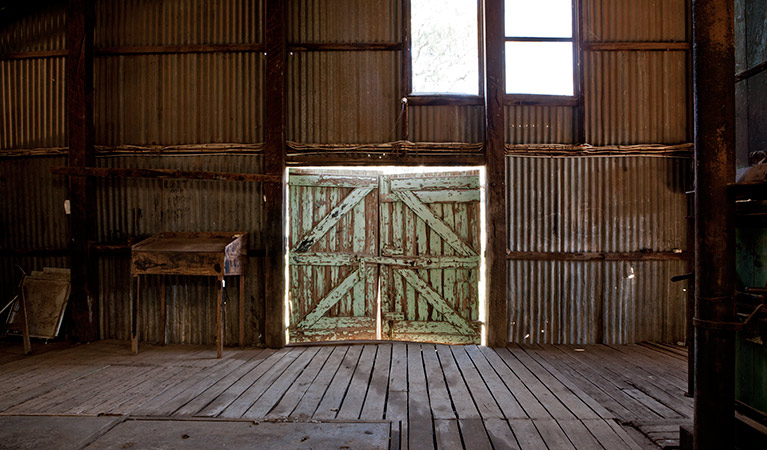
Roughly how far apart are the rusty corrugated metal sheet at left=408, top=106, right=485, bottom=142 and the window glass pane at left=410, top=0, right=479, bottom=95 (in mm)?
305

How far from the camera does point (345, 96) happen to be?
6.05 metres

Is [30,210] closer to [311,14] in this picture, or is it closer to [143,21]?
[143,21]

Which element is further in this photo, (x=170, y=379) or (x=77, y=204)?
(x=77, y=204)

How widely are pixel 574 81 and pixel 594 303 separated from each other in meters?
3.52

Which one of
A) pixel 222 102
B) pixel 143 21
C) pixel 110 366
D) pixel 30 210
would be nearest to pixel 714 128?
pixel 222 102

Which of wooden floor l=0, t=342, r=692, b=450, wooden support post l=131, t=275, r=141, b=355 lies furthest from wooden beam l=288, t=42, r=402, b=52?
wooden floor l=0, t=342, r=692, b=450

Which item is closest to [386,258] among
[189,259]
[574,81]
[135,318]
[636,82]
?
[189,259]

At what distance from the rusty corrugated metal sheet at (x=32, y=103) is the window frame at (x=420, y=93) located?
560 cm

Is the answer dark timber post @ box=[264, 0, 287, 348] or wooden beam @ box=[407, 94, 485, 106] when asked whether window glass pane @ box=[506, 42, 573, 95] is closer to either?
wooden beam @ box=[407, 94, 485, 106]

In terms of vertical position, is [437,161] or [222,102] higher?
[222,102]

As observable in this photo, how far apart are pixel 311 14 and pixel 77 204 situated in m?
4.72

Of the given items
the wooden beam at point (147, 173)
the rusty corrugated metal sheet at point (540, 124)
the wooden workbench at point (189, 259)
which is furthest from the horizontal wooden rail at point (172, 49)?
the rusty corrugated metal sheet at point (540, 124)

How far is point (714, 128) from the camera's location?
91.2 inches

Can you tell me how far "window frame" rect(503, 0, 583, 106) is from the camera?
5.97 metres
